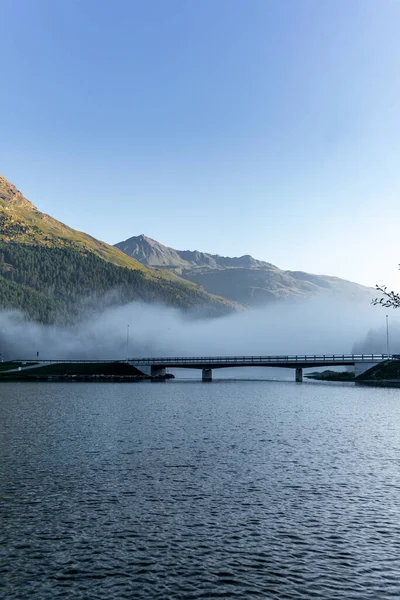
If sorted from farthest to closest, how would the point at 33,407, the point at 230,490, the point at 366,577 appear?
the point at 33,407 → the point at 230,490 → the point at 366,577

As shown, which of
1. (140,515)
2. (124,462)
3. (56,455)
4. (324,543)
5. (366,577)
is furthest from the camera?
(56,455)

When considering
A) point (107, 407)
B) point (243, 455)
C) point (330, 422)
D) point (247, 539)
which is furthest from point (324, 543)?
point (107, 407)

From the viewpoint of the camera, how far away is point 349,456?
4619cm

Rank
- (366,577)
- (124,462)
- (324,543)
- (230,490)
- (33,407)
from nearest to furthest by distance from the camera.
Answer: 1. (366,577)
2. (324,543)
3. (230,490)
4. (124,462)
5. (33,407)

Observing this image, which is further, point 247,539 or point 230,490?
point 230,490

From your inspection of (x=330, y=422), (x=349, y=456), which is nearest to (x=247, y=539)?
(x=349, y=456)

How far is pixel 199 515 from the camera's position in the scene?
28797 millimetres

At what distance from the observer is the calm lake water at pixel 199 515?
66.4 ft

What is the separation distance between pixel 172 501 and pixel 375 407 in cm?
7211

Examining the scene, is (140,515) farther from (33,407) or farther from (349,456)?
(33,407)

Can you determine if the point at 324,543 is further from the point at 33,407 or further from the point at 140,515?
the point at 33,407

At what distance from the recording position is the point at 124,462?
42.7 meters

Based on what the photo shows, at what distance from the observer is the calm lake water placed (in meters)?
20.2

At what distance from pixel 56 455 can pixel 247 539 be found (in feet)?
84.1
